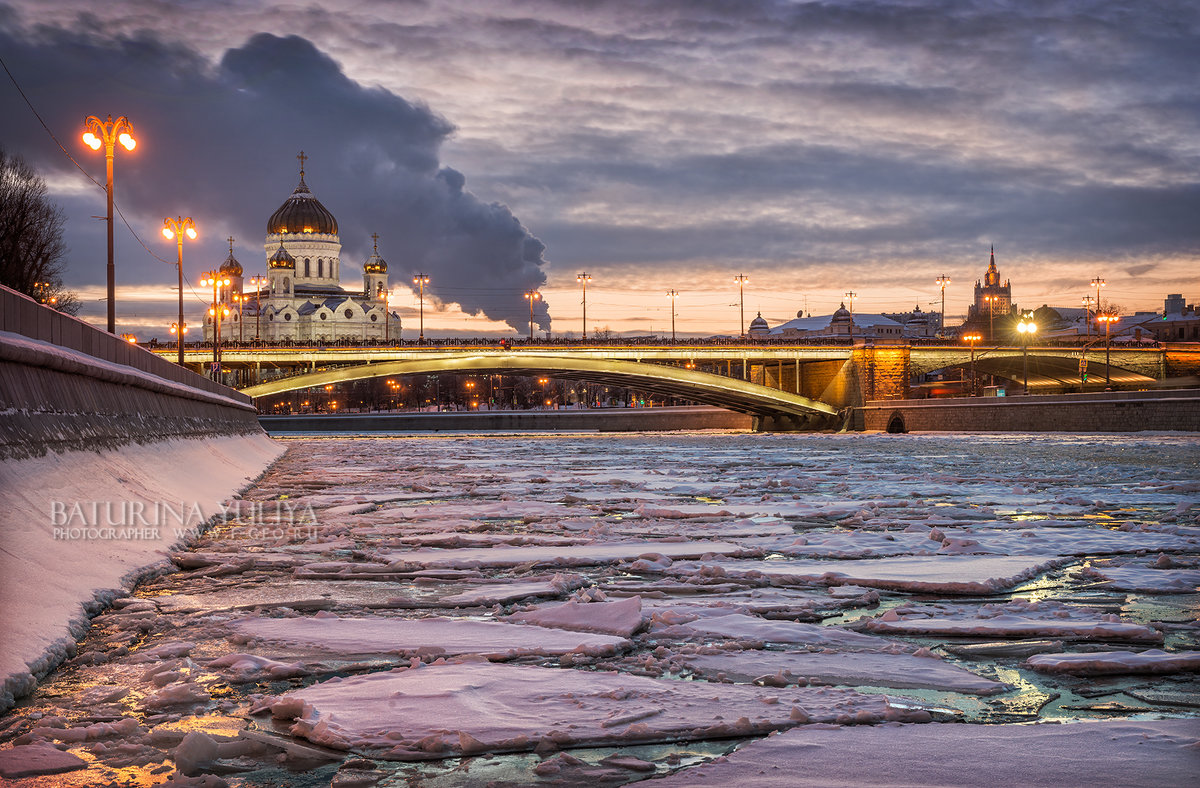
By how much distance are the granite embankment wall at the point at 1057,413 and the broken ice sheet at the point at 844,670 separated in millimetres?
32002

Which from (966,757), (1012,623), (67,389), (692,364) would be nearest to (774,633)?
(1012,623)

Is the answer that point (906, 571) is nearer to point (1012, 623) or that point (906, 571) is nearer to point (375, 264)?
point (1012, 623)

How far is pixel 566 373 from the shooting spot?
171 ft

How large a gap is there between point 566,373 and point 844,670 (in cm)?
4873

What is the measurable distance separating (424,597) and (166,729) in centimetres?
208

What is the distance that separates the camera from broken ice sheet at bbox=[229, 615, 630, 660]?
359 centimetres

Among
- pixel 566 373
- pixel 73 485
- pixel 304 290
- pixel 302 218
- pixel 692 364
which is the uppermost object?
pixel 302 218

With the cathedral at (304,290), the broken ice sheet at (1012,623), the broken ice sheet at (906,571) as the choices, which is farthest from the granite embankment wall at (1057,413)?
the cathedral at (304,290)

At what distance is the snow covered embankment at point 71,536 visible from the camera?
3.36 m

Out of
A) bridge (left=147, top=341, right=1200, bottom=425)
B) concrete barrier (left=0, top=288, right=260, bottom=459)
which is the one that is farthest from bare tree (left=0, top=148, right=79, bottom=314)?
concrete barrier (left=0, top=288, right=260, bottom=459)

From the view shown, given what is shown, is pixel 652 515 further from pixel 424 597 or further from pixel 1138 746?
pixel 1138 746

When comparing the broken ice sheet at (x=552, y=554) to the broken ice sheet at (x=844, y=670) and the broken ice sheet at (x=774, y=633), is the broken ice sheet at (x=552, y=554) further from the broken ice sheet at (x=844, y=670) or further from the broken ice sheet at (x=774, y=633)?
the broken ice sheet at (x=844, y=670)

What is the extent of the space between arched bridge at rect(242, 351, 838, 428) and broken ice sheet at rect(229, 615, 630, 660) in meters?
43.2

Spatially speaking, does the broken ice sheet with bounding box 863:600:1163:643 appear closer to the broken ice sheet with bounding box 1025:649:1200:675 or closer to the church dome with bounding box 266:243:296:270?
the broken ice sheet with bounding box 1025:649:1200:675
